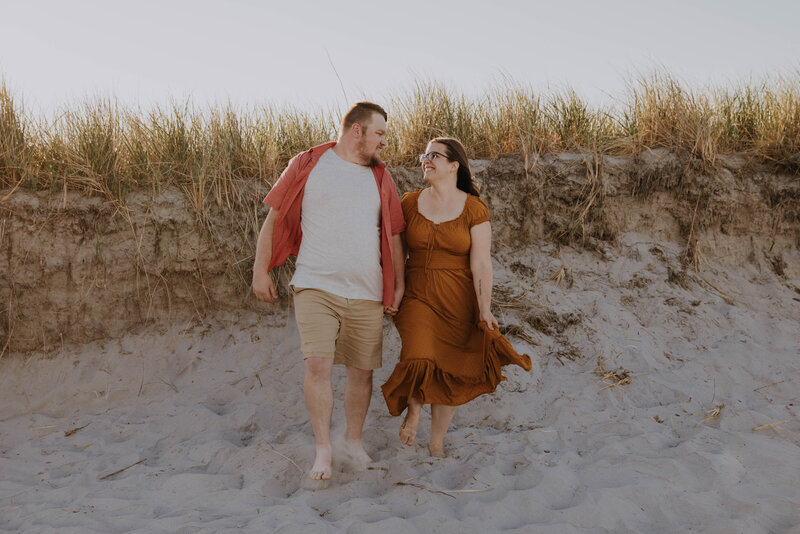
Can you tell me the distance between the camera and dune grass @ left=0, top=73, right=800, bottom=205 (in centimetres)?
564

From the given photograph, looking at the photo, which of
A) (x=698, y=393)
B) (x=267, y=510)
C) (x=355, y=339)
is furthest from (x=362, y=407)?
(x=698, y=393)

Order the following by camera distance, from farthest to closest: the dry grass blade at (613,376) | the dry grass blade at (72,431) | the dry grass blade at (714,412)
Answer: the dry grass blade at (613,376) → the dry grass blade at (72,431) → the dry grass blade at (714,412)

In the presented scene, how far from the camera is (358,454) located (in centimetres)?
396

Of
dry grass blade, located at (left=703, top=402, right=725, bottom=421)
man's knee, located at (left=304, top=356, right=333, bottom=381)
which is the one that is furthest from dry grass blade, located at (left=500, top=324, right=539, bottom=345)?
man's knee, located at (left=304, top=356, right=333, bottom=381)

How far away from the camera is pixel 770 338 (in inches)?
222

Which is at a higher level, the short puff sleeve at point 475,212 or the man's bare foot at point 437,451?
the short puff sleeve at point 475,212

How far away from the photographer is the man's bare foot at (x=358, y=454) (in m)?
3.94

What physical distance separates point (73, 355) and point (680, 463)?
4863mm

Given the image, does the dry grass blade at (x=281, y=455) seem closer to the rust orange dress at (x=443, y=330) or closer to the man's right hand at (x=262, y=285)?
the rust orange dress at (x=443, y=330)

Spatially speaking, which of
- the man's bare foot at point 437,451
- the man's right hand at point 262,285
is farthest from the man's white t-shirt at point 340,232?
the man's bare foot at point 437,451

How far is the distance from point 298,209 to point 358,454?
1.56 m

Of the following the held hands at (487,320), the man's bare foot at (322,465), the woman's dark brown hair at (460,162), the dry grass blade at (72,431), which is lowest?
the dry grass blade at (72,431)

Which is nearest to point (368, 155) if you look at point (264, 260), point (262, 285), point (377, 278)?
point (377, 278)

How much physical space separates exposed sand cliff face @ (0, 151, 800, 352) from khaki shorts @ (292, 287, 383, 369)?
81.3 inches
